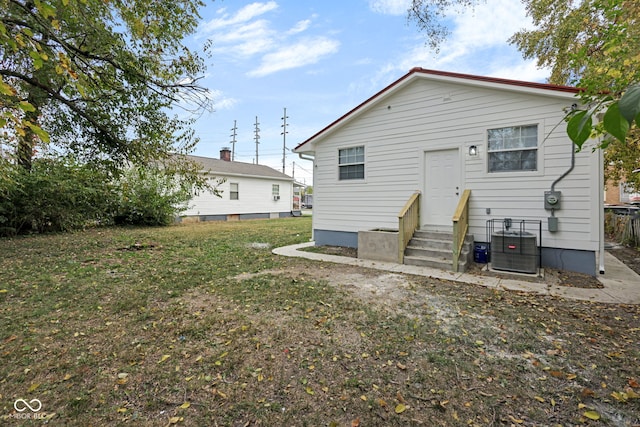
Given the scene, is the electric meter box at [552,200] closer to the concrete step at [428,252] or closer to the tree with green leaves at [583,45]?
the tree with green leaves at [583,45]

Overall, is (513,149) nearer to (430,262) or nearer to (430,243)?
(430,243)

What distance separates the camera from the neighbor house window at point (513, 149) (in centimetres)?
591

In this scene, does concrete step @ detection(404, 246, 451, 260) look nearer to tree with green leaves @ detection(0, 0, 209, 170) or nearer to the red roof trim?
the red roof trim

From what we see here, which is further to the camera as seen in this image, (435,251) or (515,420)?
(435,251)

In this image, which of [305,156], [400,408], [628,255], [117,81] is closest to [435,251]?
[400,408]

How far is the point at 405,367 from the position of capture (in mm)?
2553

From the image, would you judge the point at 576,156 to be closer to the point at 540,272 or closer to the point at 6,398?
the point at 540,272

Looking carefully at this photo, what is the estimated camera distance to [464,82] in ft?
21.2

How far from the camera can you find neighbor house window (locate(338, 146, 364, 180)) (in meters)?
8.20

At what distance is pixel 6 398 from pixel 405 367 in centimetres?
305

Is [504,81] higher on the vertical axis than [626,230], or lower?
higher

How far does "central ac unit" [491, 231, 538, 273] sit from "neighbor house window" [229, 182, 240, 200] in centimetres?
1498

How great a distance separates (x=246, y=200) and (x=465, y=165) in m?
14.4

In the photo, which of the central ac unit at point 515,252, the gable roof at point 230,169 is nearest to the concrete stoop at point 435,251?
the central ac unit at point 515,252
